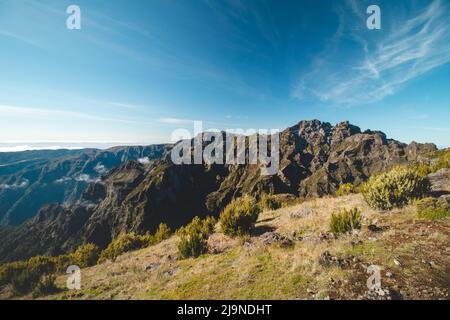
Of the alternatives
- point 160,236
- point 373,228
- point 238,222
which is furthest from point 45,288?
point 373,228

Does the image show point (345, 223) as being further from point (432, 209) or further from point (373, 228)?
point (432, 209)

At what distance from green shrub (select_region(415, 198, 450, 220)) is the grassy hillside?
16.8 inches

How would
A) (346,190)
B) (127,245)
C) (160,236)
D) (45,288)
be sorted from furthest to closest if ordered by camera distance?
(160,236) → (127,245) → (346,190) → (45,288)

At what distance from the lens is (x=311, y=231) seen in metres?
13.4

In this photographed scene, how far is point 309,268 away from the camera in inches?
340

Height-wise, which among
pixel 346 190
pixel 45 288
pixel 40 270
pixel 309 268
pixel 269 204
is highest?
pixel 346 190

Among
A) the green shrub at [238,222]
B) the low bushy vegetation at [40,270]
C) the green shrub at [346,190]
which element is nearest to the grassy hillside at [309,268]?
the low bushy vegetation at [40,270]

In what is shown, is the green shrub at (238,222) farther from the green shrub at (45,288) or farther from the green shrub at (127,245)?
the green shrub at (127,245)

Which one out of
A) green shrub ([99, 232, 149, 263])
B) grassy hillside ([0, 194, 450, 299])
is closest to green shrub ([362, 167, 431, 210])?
grassy hillside ([0, 194, 450, 299])

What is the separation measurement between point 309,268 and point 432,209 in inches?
313

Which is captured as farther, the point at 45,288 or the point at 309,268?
the point at 45,288

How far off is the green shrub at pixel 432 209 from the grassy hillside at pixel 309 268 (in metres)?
0.43

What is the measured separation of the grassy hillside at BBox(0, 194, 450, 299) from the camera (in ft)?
23.3

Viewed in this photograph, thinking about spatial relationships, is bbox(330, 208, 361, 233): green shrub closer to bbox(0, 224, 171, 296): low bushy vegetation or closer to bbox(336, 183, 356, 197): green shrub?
bbox(336, 183, 356, 197): green shrub
